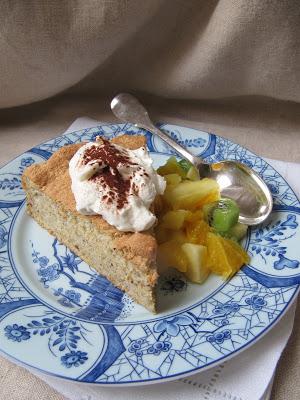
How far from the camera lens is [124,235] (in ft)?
→ 7.06

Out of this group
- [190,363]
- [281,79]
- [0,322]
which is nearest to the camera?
[190,363]

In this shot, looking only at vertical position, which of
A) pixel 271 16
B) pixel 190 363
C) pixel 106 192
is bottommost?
pixel 190 363

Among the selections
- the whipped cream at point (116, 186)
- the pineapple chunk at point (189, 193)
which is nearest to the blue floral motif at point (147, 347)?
the whipped cream at point (116, 186)

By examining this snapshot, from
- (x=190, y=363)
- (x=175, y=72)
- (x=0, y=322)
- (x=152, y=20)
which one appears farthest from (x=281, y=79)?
(x=0, y=322)

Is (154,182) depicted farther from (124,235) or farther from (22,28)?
(22,28)

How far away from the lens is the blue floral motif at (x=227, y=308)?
77.8 inches

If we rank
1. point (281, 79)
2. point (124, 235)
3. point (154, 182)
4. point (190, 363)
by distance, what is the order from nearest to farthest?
1. point (190, 363)
2. point (124, 235)
3. point (154, 182)
4. point (281, 79)

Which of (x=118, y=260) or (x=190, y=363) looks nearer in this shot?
(x=190, y=363)

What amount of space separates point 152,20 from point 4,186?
1347 mm

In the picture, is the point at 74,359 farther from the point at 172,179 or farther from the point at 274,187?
the point at 274,187

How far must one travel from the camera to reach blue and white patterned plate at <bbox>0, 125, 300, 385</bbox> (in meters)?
1.78

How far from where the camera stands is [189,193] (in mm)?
2412

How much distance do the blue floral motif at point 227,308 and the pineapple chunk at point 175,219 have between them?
0.45 metres

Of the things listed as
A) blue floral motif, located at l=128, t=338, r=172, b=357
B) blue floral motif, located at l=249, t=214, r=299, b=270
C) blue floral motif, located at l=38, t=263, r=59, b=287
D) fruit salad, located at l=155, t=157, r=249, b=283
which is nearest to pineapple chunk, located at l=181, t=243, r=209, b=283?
fruit salad, located at l=155, t=157, r=249, b=283
